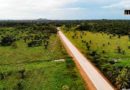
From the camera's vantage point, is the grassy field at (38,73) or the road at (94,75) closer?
the road at (94,75)

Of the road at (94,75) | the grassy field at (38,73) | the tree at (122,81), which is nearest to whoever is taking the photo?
the road at (94,75)

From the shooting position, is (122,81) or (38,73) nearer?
(122,81)

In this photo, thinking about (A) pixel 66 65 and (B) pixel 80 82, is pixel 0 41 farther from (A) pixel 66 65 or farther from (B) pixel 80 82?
(B) pixel 80 82

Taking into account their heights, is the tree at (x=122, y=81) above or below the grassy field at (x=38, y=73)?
above

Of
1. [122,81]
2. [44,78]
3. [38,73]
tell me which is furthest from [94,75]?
[38,73]

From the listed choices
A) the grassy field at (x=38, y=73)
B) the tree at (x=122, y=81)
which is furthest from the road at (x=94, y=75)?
the tree at (x=122, y=81)

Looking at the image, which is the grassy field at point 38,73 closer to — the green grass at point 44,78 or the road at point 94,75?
the green grass at point 44,78

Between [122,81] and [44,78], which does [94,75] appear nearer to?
[122,81]

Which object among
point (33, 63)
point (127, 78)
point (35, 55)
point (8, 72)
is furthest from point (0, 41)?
point (127, 78)

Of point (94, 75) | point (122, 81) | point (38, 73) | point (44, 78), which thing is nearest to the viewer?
point (122, 81)

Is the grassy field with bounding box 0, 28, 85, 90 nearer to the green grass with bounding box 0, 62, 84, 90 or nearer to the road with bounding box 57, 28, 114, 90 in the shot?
the green grass with bounding box 0, 62, 84, 90

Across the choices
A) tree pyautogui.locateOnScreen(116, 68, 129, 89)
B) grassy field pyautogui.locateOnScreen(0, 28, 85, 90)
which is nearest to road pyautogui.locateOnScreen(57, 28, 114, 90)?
grassy field pyautogui.locateOnScreen(0, 28, 85, 90)
